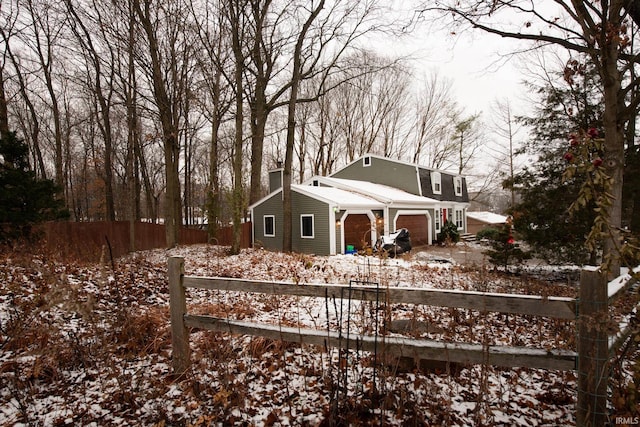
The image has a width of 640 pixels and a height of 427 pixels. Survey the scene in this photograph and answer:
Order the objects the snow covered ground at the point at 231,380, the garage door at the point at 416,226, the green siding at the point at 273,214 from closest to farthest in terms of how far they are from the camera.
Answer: the snow covered ground at the point at 231,380
the green siding at the point at 273,214
the garage door at the point at 416,226

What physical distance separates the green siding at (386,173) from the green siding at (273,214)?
8.92m

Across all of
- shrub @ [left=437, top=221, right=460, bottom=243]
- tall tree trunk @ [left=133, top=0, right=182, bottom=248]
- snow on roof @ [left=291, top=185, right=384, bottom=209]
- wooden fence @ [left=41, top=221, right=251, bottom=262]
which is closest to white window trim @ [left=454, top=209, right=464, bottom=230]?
shrub @ [left=437, top=221, right=460, bottom=243]

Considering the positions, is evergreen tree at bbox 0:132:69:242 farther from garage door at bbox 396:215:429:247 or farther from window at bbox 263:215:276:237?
garage door at bbox 396:215:429:247

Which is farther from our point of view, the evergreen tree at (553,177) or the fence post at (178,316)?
the evergreen tree at (553,177)

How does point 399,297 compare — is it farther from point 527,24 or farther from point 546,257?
point 546,257

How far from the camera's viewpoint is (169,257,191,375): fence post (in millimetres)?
3316

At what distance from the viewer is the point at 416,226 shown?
20.6 m

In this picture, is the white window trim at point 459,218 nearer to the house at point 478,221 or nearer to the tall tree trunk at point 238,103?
the house at point 478,221

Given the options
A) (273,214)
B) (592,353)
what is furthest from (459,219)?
(592,353)

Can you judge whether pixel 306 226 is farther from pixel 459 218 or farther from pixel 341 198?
pixel 459 218

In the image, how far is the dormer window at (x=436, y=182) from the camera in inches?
957

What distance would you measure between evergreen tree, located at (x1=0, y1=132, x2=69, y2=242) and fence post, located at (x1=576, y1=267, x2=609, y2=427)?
34.0ft

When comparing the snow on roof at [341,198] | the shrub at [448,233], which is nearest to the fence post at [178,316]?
the snow on roof at [341,198]

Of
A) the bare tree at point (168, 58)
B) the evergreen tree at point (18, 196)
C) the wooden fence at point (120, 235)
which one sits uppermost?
the bare tree at point (168, 58)
